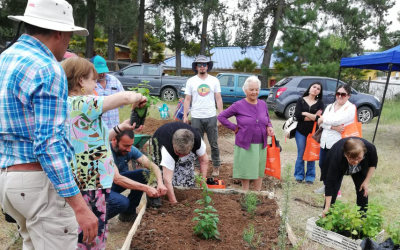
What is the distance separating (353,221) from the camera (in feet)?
9.85

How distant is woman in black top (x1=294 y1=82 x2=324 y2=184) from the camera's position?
5.09 meters

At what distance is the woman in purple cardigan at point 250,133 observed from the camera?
417cm

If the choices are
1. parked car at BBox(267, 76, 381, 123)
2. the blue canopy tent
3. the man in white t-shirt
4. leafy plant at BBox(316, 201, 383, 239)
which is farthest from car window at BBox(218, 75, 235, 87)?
leafy plant at BBox(316, 201, 383, 239)

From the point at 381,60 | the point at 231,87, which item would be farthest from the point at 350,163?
the point at 231,87

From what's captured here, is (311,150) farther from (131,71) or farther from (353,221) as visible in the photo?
(131,71)

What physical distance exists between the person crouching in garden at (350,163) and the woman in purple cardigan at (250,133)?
0.92 metres

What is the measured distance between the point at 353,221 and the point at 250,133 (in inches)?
61.2

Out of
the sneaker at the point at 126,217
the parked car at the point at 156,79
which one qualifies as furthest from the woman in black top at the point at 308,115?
the parked car at the point at 156,79

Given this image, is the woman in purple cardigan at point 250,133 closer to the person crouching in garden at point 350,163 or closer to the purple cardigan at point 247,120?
the purple cardigan at point 247,120

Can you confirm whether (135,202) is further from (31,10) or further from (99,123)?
(31,10)

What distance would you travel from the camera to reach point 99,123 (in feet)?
6.86

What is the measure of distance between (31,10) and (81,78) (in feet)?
1.62

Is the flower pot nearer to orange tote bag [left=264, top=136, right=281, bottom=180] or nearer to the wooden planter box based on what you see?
the wooden planter box

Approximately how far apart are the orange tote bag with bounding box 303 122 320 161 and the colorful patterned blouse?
11.6 ft
